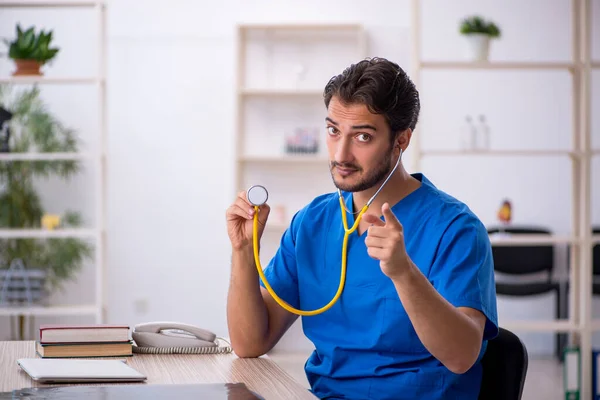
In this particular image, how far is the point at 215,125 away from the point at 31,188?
1.24 meters

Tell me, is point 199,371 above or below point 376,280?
below

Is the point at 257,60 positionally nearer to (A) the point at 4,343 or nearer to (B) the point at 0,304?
(B) the point at 0,304

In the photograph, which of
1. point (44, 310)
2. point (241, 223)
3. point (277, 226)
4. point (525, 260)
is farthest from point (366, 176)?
point (525, 260)

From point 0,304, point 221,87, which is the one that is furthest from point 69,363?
point 221,87

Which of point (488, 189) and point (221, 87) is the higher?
point (221, 87)

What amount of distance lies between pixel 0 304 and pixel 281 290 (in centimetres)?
278

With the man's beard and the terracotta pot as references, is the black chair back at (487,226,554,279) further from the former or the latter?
the man's beard

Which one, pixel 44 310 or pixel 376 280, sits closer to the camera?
pixel 376 280

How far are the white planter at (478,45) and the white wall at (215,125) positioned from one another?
1.41 m

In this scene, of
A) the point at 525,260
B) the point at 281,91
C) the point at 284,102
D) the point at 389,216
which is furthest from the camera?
the point at 284,102

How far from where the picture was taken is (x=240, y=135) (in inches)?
201

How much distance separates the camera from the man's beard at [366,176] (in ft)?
5.11

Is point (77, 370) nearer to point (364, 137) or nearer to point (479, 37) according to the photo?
point (364, 137)

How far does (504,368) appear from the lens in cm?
145
